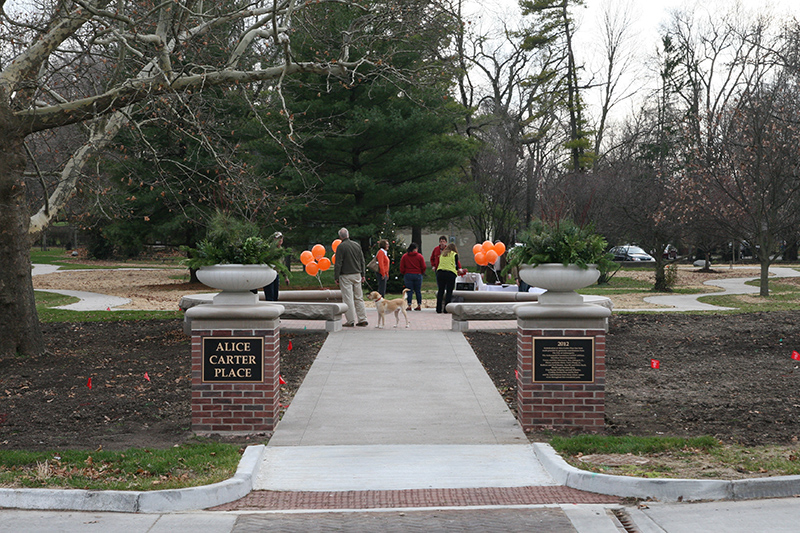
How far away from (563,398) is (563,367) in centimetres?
32

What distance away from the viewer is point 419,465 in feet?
22.4

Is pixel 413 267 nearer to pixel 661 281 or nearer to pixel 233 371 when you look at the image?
pixel 233 371

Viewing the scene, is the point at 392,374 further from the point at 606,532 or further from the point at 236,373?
the point at 606,532

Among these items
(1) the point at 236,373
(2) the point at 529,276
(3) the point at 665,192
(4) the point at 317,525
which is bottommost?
(4) the point at 317,525

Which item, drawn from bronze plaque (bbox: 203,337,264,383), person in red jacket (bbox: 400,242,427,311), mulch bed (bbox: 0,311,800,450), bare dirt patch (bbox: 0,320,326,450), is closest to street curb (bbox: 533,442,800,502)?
mulch bed (bbox: 0,311,800,450)

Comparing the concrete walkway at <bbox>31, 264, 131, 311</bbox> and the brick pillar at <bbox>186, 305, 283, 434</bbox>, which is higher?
the brick pillar at <bbox>186, 305, 283, 434</bbox>

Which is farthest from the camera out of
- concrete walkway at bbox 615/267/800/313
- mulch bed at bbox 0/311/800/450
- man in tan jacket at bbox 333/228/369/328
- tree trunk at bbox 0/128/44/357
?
concrete walkway at bbox 615/267/800/313

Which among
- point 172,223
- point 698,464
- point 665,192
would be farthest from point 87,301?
point 665,192

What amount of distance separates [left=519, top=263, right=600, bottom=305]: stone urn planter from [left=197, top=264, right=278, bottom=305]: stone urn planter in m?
2.69

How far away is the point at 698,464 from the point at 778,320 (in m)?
12.1

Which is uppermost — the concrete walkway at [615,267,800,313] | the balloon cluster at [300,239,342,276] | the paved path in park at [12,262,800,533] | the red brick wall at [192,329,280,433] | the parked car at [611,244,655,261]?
the balloon cluster at [300,239,342,276]

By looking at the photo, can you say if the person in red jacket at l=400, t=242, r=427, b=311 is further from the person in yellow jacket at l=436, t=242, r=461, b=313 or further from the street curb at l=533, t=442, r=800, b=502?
the street curb at l=533, t=442, r=800, b=502

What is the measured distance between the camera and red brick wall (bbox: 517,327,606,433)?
7973 mm

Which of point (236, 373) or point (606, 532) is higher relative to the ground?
point (236, 373)
